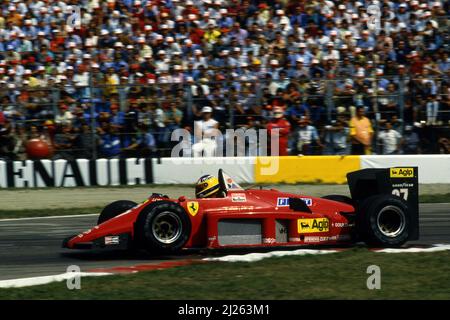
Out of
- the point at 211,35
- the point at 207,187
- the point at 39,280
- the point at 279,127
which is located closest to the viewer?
the point at 39,280

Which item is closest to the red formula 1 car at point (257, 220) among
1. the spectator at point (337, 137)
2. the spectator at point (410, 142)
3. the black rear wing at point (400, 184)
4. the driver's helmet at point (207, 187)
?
the black rear wing at point (400, 184)

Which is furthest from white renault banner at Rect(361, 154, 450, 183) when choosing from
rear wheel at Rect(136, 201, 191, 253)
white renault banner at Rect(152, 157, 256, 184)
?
rear wheel at Rect(136, 201, 191, 253)

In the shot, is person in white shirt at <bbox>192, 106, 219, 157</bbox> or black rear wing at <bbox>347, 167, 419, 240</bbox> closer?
black rear wing at <bbox>347, 167, 419, 240</bbox>

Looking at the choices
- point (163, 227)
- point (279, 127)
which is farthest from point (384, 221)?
point (279, 127)

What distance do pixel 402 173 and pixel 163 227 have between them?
9.80ft

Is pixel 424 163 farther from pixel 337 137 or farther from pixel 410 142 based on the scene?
pixel 337 137

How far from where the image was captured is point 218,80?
1773 centimetres

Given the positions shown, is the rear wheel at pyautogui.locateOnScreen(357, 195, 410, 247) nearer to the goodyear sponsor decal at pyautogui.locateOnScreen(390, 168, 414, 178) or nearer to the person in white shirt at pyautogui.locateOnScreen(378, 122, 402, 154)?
the goodyear sponsor decal at pyautogui.locateOnScreen(390, 168, 414, 178)

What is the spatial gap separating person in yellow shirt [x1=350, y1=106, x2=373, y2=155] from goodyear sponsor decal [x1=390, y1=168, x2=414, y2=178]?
711cm

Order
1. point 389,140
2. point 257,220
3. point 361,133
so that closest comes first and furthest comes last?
point 257,220 → point 361,133 → point 389,140

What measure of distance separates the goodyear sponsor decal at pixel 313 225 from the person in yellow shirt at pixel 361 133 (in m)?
7.71

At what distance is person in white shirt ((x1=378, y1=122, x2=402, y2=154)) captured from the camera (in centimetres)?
1781

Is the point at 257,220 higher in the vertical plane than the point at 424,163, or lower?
lower

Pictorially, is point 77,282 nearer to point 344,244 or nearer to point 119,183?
point 344,244
